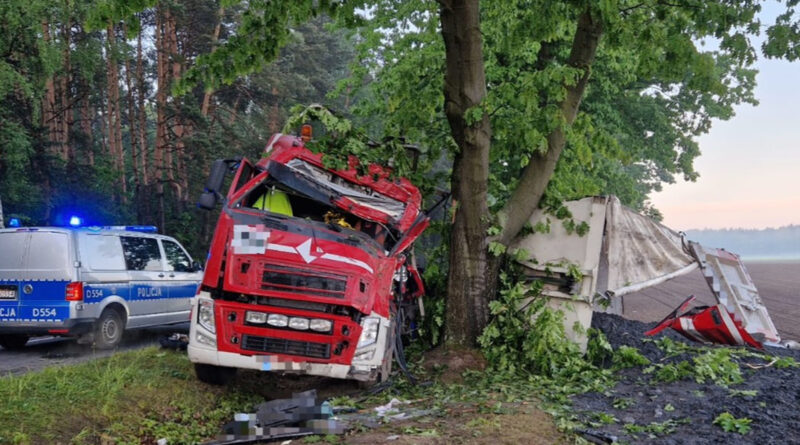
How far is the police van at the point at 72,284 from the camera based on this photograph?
869 centimetres

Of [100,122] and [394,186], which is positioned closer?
[394,186]

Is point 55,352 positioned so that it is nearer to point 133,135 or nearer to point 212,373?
point 212,373

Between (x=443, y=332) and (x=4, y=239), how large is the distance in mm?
6313

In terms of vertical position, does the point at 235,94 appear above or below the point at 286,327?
above

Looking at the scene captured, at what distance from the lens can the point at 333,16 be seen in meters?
8.25

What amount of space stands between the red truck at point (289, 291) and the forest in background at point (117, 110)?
7.46 meters

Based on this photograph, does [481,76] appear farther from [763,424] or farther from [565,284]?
[763,424]

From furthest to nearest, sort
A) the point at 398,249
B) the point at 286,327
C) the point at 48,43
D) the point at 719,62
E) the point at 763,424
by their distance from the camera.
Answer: the point at 719,62, the point at 48,43, the point at 398,249, the point at 286,327, the point at 763,424

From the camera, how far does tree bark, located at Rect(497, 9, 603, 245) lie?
8508 millimetres

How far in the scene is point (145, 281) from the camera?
1012cm

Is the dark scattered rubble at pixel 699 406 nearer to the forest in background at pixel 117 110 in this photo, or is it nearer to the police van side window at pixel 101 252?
the police van side window at pixel 101 252

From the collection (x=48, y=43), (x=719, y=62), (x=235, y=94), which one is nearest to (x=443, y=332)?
(x=48, y=43)

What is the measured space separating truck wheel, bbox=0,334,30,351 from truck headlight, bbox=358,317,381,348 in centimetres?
604

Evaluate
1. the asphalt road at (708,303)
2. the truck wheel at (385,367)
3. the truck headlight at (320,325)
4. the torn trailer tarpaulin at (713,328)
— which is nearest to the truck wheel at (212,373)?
the truck headlight at (320,325)
